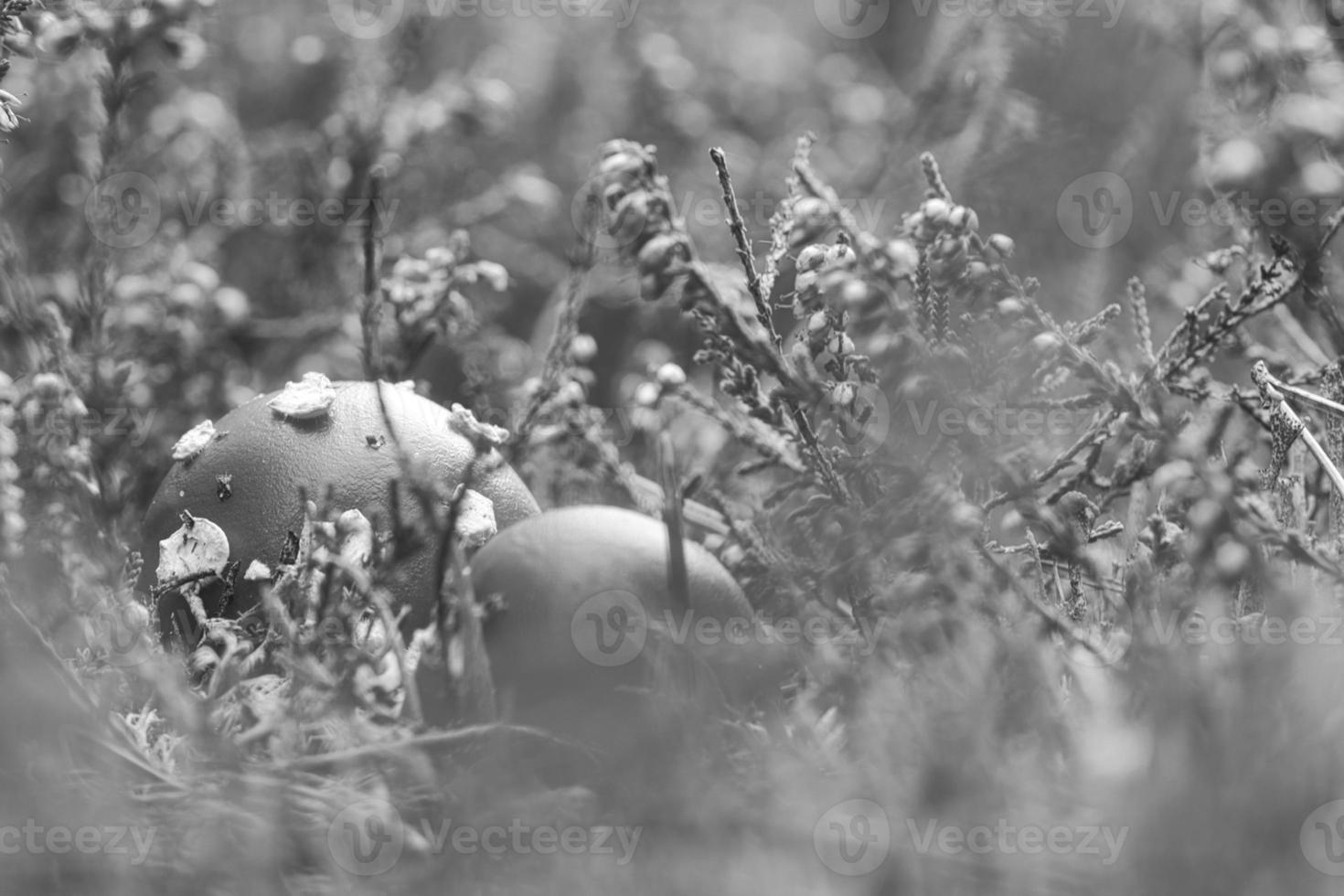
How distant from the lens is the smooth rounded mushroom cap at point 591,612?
99 cm

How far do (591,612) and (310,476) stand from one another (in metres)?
0.35

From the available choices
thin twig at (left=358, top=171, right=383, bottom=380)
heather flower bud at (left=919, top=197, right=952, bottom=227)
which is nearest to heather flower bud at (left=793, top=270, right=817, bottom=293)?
heather flower bud at (left=919, top=197, right=952, bottom=227)

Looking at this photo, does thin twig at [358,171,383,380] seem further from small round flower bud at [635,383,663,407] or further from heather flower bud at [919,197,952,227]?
heather flower bud at [919,197,952,227]

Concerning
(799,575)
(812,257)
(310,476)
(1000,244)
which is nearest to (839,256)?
(812,257)

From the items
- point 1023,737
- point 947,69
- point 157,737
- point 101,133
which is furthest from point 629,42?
point 1023,737

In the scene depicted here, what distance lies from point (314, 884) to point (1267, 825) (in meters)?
0.52

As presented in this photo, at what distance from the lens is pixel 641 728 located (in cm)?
88

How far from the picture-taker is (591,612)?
3.32ft

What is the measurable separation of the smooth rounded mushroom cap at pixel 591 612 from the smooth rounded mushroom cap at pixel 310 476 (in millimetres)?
137

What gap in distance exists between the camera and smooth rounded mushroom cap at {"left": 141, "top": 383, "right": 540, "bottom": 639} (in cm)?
120

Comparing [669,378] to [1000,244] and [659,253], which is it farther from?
[1000,244]

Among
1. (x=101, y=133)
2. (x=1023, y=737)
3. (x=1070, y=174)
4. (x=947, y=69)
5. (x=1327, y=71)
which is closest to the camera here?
(x=1023, y=737)

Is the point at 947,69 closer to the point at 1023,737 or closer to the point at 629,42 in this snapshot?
the point at 629,42

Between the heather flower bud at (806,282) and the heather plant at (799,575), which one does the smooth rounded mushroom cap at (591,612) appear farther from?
the heather flower bud at (806,282)
